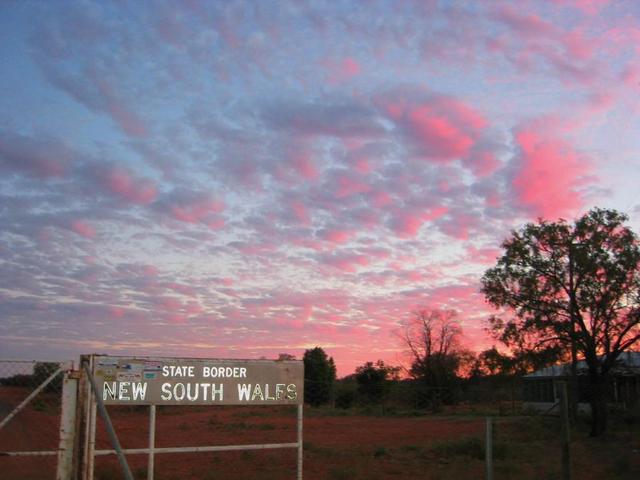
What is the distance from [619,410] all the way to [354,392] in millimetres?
21928

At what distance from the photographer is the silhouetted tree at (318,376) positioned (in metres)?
49.2

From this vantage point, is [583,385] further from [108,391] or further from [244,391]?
[108,391]

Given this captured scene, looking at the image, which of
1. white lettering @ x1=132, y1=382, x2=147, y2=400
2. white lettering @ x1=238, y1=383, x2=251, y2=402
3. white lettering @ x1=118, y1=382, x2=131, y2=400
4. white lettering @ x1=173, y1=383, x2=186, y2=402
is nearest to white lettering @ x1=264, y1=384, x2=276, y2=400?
white lettering @ x1=238, y1=383, x2=251, y2=402

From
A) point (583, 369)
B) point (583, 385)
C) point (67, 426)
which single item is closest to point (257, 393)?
point (67, 426)

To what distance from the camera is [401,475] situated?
15.6m

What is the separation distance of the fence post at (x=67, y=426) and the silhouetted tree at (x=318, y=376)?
128ft

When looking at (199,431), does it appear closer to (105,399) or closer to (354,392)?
(105,399)

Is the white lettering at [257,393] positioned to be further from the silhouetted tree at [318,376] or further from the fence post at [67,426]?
the silhouetted tree at [318,376]

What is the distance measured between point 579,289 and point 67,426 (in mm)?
23706

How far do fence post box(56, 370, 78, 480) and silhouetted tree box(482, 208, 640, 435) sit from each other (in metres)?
23.2

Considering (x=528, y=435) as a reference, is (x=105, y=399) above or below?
above

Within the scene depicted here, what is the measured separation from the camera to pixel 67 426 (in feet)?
29.6

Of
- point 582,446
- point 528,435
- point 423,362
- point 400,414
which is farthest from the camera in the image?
point 423,362

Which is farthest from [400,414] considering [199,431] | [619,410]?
[199,431]
